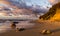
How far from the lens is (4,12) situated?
4.08m

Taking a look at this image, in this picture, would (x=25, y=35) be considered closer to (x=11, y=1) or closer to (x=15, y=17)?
(x=15, y=17)

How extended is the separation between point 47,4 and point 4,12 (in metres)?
1.36

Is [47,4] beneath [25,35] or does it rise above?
above

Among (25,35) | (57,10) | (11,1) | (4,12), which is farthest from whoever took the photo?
(11,1)

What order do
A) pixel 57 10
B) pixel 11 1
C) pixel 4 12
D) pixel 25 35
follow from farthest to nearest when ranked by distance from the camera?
pixel 11 1 < pixel 4 12 < pixel 57 10 < pixel 25 35

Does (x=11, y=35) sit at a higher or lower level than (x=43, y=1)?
lower

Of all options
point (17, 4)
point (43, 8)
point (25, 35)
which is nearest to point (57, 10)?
point (43, 8)

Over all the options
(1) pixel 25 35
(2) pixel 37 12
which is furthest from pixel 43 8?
(1) pixel 25 35

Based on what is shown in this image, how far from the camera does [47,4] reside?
464 cm

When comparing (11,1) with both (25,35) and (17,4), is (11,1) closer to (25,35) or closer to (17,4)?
(17,4)

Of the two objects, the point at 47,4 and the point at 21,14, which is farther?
the point at 47,4

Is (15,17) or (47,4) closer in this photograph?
(15,17)

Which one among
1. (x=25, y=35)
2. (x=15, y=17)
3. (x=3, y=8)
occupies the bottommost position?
(x=25, y=35)

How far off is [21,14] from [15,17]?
0.77ft
